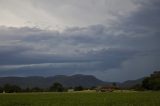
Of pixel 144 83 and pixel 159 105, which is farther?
pixel 144 83

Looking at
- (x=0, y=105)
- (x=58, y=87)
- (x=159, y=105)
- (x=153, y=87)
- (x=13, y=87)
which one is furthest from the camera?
(x=58, y=87)

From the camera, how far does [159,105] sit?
3878cm

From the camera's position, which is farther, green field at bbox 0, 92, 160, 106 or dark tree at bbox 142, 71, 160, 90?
dark tree at bbox 142, 71, 160, 90

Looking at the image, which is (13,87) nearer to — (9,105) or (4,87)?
(4,87)

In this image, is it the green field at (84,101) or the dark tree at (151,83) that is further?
the dark tree at (151,83)

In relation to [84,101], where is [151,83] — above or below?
above

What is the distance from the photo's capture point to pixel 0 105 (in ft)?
147

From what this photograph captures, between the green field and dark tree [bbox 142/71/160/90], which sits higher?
dark tree [bbox 142/71/160/90]

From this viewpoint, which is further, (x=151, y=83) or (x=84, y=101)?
(x=151, y=83)

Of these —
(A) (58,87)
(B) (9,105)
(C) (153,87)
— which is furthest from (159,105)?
(A) (58,87)

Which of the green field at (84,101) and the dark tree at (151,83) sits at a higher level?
the dark tree at (151,83)

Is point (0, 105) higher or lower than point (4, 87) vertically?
lower

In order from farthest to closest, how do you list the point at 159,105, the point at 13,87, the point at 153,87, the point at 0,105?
1. the point at 13,87
2. the point at 153,87
3. the point at 0,105
4. the point at 159,105

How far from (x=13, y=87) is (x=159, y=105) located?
116m
